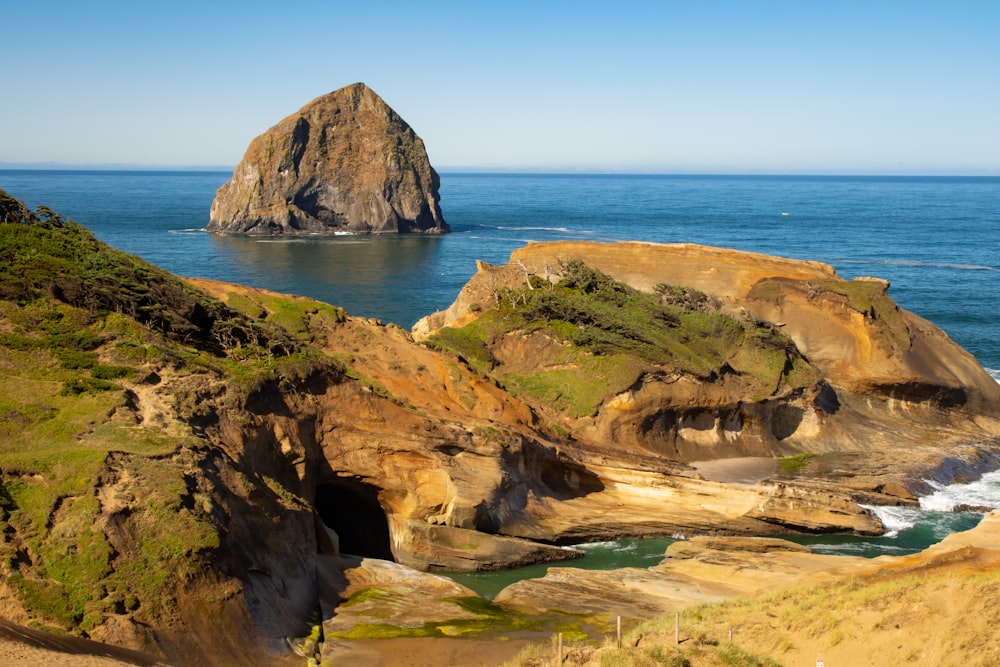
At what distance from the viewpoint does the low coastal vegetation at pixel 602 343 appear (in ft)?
106

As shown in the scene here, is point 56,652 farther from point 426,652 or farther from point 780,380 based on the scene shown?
point 780,380

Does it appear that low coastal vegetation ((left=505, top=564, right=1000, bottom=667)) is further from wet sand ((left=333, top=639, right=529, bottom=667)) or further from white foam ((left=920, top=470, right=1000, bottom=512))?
white foam ((left=920, top=470, right=1000, bottom=512))

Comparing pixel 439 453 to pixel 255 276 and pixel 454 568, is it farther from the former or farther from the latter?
pixel 255 276

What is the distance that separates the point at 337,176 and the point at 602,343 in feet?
273

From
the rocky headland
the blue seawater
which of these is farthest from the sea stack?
the rocky headland

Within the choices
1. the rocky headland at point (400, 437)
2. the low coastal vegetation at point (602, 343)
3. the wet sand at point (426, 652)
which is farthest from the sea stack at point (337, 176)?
the wet sand at point (426, 652)

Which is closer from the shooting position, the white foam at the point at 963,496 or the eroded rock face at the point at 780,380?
the white foam at the point at 963,496

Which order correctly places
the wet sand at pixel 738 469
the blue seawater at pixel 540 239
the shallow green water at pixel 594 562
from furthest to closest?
the blue seawater at pixel 540 239 → the wet sand at pixel 738 469 → the shallow green water at pixel 594 562

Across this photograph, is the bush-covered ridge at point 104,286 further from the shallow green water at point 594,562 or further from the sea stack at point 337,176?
the sea stack at point 337,176

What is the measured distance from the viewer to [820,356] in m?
40.4

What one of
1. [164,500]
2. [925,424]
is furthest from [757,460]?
[164,500]

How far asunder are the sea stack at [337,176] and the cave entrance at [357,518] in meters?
84.8

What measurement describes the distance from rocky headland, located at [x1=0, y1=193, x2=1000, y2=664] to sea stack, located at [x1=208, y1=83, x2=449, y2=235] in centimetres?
7058

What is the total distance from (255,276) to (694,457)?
47.9 metres
